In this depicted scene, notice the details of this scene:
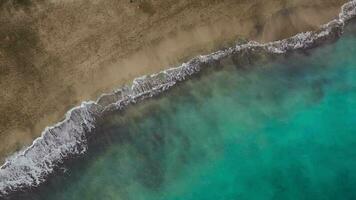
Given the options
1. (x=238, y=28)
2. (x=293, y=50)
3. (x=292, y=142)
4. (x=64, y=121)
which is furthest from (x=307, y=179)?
(x=64, y=121)

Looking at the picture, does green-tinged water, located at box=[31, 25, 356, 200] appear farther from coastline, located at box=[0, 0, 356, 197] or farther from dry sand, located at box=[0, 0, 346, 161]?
dry sand, located at box=[0, 0, 346, 161]

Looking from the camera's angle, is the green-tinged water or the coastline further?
the green-tinged water

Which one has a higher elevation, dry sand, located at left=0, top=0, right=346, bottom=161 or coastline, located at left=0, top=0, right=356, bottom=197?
dry sand, located at left=0, top=0, right=346, bottom=161

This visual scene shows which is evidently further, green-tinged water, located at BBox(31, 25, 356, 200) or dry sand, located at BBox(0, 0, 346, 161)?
green-tinged water, located at BBox(31, 25, 356, 200)

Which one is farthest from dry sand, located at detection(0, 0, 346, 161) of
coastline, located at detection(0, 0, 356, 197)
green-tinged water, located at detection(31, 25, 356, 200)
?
green-tinged water, located at detection(31, 25, 356, 200)

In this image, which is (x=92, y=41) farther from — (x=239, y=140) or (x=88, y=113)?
(x=239, y=140)

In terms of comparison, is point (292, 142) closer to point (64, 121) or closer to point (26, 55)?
point (64, 121)
